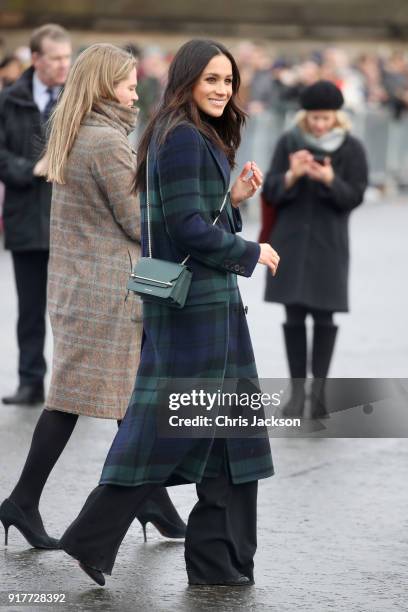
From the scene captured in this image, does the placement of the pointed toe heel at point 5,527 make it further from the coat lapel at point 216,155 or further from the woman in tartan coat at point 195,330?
the coat lapel at point 216,155

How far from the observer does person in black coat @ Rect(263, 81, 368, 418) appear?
8383 millimetres

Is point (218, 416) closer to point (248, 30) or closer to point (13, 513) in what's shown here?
point (13, 513)

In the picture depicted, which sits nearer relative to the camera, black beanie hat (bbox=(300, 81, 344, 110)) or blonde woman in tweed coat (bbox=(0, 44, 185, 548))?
blonde woman in tweed coat (bbox=(0, 44, 185, 548))

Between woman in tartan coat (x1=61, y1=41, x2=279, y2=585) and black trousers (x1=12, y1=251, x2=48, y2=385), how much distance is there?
3441 mm

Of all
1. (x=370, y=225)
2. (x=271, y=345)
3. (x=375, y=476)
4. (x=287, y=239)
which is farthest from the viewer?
(x=370, y=225)

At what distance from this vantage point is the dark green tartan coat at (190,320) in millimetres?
5020

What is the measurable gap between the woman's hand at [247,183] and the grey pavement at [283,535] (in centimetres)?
127

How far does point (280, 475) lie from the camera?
7.22 metres

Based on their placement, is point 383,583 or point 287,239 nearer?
point 383,583

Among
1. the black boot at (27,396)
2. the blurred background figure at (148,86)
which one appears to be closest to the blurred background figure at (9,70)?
the blurred background figure at (148,86)

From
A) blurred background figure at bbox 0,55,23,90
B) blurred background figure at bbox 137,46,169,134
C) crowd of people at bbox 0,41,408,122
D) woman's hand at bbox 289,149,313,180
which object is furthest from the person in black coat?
crowd of people at bbox 0,41,408,122

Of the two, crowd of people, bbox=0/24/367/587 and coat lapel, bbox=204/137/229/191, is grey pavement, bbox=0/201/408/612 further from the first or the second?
coat lapel, bbox=204/137/229/191

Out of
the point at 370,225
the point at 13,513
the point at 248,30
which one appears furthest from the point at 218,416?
the point at 248,30

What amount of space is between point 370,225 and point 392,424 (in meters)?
11.9
